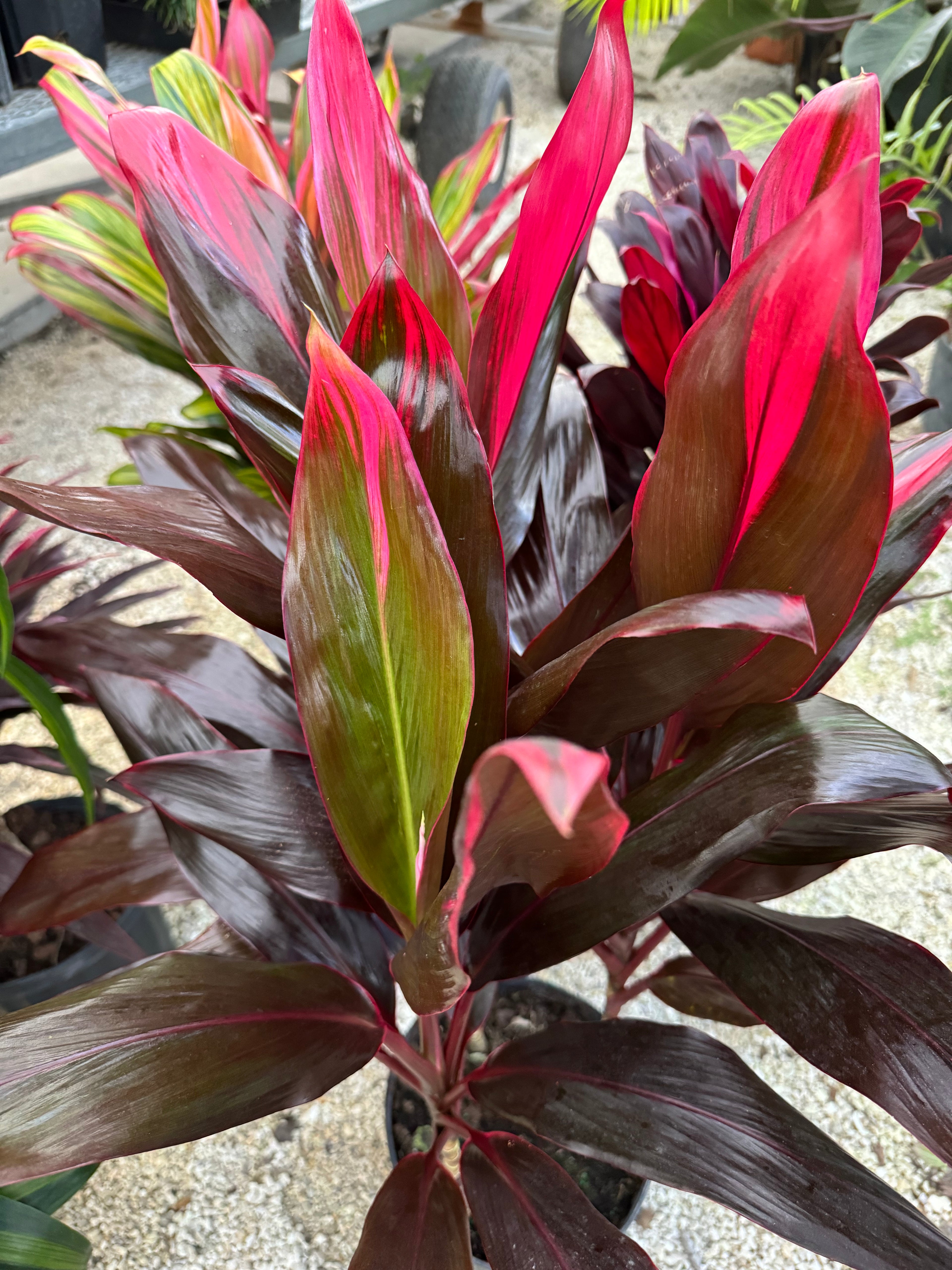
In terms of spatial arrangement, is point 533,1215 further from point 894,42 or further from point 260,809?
point 894,42

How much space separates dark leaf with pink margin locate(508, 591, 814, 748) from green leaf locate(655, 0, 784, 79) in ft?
6.24

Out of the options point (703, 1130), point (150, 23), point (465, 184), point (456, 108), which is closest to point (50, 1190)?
point (703, 1130)

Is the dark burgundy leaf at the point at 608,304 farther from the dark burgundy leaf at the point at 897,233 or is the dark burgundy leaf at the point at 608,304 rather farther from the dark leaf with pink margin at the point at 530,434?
the dark leaf with pink margin at the point at 530,434

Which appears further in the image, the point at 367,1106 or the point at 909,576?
the point at 367,1106

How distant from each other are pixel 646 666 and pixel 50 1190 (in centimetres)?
51

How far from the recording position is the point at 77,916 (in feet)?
1.79

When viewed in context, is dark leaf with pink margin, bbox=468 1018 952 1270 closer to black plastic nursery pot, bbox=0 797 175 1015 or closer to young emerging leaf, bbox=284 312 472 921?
young emerging leaf, bbox=284 312 472 921

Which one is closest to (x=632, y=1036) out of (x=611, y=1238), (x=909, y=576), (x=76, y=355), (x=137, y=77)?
(x=611, y=1238)

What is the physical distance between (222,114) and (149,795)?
0.70 meters

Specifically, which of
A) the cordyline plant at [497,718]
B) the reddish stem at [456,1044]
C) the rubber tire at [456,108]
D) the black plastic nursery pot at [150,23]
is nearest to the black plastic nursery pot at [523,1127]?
the reddish stem at [456,1044]

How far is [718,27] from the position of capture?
1.90 metres

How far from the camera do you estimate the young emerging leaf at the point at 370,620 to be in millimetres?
336

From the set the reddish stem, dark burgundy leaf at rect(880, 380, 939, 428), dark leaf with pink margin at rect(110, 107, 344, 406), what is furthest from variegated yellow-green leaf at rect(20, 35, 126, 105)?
the reddish stem

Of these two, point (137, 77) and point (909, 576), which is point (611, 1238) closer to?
point (909, 576)
